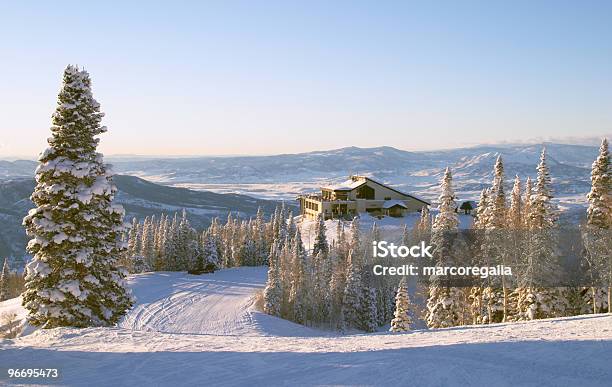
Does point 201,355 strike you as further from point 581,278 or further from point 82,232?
point 581,278

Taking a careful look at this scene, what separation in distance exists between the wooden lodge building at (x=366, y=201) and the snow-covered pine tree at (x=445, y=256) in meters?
52.0

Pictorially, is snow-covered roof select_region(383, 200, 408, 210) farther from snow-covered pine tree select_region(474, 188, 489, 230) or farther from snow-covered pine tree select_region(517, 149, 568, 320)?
snow-covered pine tree select_region(517, 149, 568, 320)

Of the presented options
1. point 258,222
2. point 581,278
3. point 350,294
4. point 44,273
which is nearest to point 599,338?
point 44,273

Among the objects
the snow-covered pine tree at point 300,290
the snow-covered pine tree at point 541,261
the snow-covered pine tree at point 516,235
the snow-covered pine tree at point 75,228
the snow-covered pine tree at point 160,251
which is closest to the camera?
the snow-covered pine tree at point 75,228

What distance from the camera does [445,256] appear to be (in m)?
35.8

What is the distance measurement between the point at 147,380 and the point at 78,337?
6.16 metres

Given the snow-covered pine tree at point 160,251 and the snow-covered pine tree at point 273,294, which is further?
the snow-covered pine tree at point 160,251

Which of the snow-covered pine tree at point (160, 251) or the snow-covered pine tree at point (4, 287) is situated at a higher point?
the snow-covered pine tree at point (160, 251)

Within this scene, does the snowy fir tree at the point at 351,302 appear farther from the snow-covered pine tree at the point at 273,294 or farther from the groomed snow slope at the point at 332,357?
the groomed snow slope at the point at 332,357

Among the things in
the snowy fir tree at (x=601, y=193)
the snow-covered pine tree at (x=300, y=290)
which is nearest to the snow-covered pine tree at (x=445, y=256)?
the snowy fir tree at (x=601, y=193)

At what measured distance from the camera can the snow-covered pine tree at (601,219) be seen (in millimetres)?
31062

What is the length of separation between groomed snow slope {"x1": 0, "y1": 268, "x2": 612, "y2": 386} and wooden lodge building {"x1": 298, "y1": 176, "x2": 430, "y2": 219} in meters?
71.5

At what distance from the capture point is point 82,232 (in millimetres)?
19219

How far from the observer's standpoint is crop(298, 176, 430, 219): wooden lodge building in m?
90.1
